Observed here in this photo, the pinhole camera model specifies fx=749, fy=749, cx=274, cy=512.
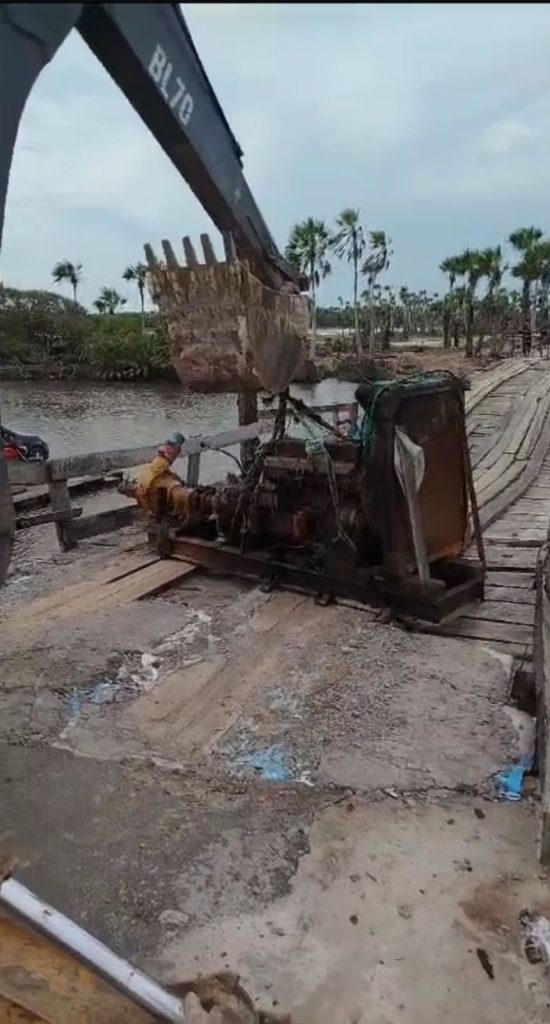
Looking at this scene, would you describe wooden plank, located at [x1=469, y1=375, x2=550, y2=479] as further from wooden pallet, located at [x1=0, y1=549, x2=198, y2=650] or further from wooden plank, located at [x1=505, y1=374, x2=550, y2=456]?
wooden pallet, located at [x1=0, y1=549, x2=198, y2=650]

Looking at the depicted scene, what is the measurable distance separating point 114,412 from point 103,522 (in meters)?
21.0

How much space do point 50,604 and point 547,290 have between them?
2096 inches

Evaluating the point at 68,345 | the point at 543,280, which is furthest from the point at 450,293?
the point at 68,345

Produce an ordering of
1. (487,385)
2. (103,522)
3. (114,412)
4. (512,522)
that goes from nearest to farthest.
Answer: (103,522)
(512,522)
(487,385)
(114,412)

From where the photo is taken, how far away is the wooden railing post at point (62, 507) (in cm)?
583

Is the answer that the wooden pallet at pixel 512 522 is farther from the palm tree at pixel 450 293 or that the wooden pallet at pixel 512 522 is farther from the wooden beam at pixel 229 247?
the palm tree at pixel 450 293

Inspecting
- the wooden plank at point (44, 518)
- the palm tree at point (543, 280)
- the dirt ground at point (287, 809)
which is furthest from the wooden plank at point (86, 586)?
the palm tree at point (543, 280)

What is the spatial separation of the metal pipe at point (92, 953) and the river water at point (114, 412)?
9218mm

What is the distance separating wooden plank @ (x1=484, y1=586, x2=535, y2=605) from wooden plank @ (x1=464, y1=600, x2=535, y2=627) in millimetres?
45

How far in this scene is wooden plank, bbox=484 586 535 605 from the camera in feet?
15.8

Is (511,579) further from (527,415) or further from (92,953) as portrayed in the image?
(527,415)

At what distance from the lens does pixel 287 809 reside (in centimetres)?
286

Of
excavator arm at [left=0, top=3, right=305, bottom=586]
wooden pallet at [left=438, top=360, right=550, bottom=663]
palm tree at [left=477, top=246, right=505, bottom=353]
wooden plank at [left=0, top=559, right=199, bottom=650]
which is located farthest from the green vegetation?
excavator arm at [left=0, top=3, right=305, bottom=586]

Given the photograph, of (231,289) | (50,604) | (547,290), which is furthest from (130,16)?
(547,290)
